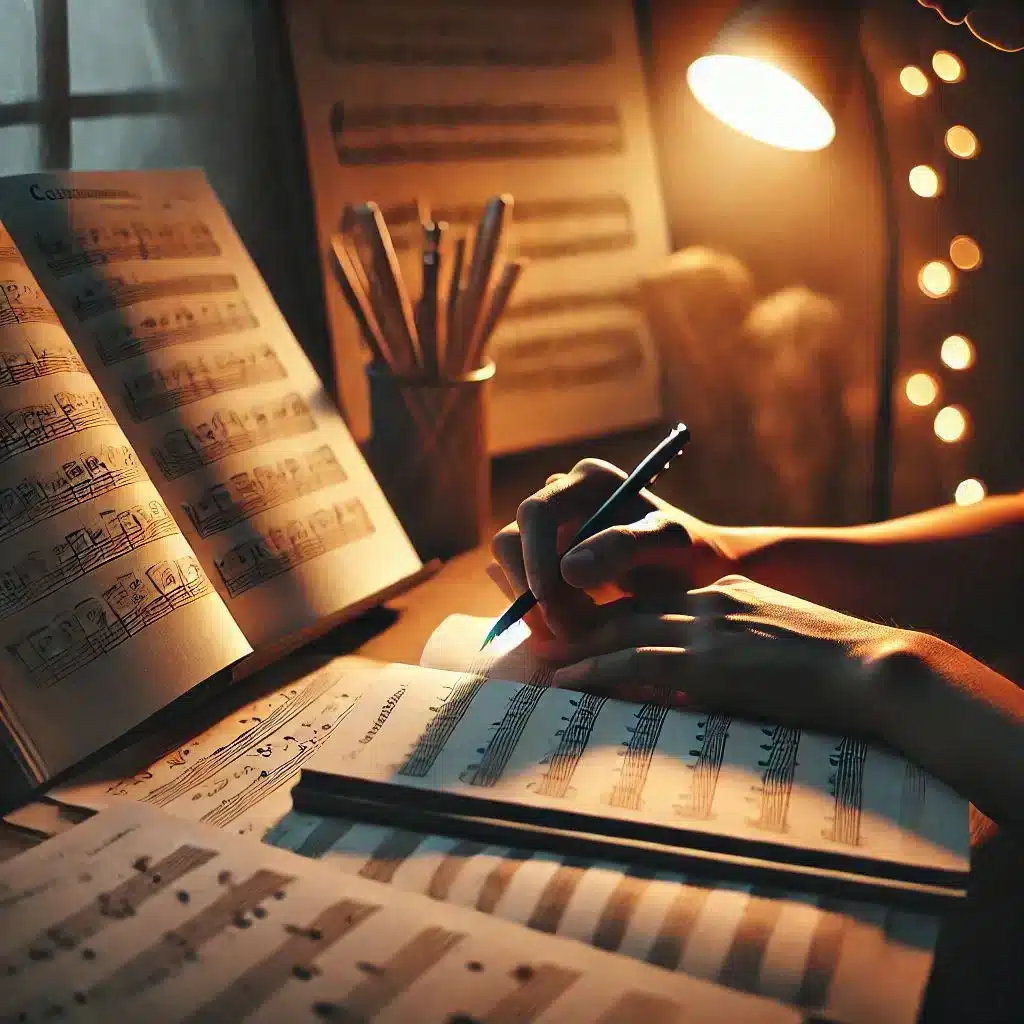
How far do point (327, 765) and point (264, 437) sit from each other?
317 millimetres

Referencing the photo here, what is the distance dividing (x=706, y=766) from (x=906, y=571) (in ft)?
1.10

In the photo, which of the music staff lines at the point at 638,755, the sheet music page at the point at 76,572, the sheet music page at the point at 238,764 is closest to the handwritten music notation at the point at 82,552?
the sheet music page at the point at 76,572

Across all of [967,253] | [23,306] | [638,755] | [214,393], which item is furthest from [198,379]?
[967,253]

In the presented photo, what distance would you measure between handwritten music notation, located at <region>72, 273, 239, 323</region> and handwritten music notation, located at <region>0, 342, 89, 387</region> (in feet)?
0.18

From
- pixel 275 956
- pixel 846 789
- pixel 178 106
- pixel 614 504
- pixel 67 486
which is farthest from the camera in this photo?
pixel 178 106

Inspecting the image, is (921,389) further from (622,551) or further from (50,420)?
(50,420)

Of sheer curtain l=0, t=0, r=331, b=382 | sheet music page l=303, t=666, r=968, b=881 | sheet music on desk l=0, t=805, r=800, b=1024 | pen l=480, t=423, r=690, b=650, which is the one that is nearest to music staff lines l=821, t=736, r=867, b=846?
sheet music page l=303, t=666, r=968, b=881

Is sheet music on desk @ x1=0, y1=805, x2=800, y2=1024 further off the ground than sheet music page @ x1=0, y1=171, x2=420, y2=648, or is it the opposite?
sheet music page @ x1=0, y1=171, x2=420, y2=648

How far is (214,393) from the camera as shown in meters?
0.76

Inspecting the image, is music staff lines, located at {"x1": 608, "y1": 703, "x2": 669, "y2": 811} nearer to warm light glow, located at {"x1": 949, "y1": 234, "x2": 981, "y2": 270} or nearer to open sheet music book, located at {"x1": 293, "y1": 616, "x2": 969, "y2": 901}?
open sheet music book, located at {"x1": 293, "y1": 616, "x2": 969, "y2": 901}

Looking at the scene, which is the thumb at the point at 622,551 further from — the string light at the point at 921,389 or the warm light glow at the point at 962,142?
the warm light glow at the point at 962,142

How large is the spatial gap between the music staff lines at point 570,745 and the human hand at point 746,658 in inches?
1.2

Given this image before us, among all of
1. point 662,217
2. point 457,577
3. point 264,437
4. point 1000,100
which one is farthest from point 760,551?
point 662,217

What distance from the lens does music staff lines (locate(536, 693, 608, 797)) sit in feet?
1.69
